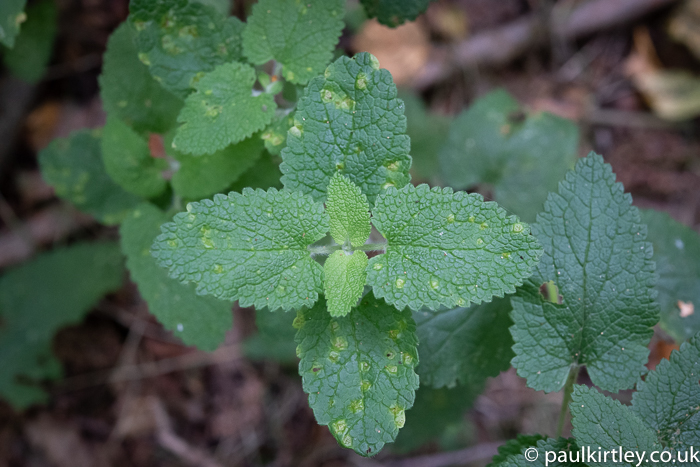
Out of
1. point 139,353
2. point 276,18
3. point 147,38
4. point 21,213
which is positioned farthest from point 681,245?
point 21,213

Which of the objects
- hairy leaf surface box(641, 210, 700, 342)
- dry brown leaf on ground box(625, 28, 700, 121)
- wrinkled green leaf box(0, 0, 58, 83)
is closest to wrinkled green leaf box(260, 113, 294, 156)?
hairy leaf surface box(641, 210, 700, 342)

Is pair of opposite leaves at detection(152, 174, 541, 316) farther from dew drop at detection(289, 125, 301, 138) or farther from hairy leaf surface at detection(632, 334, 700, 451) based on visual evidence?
hairy leaf surface at detection(632, 334, 700, 451)

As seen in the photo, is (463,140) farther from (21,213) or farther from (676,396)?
(21,213)

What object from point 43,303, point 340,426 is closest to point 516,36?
point 340,426

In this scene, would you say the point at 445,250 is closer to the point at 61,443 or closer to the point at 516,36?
the point at 516,36

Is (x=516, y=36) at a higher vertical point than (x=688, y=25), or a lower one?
lower
